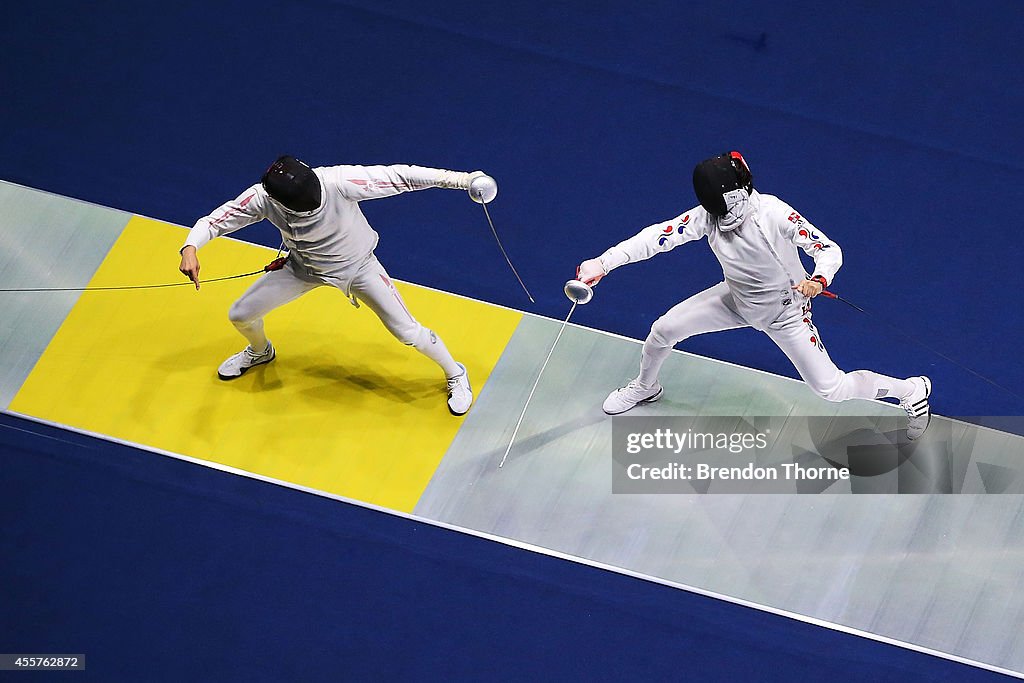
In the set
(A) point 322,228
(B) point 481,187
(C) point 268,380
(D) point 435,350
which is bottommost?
(C) point 268,380

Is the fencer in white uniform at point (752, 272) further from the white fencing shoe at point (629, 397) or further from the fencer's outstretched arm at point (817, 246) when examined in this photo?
the white fencing shoe at point (629, 397)

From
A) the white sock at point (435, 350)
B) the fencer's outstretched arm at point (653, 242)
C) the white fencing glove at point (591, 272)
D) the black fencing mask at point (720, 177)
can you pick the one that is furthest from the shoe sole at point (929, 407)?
the white sock at point (435, 350)

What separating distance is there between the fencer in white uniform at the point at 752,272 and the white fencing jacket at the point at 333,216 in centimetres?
71

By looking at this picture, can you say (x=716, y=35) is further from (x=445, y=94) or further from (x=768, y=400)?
(x=768, y=400)

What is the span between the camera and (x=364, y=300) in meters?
4.79

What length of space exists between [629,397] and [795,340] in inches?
32.4

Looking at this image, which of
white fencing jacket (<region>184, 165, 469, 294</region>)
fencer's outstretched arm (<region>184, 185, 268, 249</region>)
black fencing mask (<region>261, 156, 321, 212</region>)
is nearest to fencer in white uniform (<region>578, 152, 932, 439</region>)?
white fencing jacket (<region>184, 165, 469, 294</region>)

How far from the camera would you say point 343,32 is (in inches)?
250

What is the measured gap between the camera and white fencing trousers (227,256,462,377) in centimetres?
469

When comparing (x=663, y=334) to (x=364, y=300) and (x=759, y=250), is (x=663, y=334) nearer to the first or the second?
(x=759, y=250)

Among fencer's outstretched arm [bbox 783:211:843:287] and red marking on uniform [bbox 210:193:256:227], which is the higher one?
fencer's outstretched arm [bbox 783:211:843:287]

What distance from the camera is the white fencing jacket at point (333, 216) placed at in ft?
14.5

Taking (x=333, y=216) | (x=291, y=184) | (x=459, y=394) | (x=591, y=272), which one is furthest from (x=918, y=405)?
(x=291, y=184)

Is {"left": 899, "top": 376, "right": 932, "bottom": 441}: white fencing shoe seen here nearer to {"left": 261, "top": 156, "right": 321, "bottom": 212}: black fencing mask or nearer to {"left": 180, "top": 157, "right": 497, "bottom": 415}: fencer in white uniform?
{"left": 180, "top": 157, "right": 497, "bottom": 415}: fencer in white uniform
